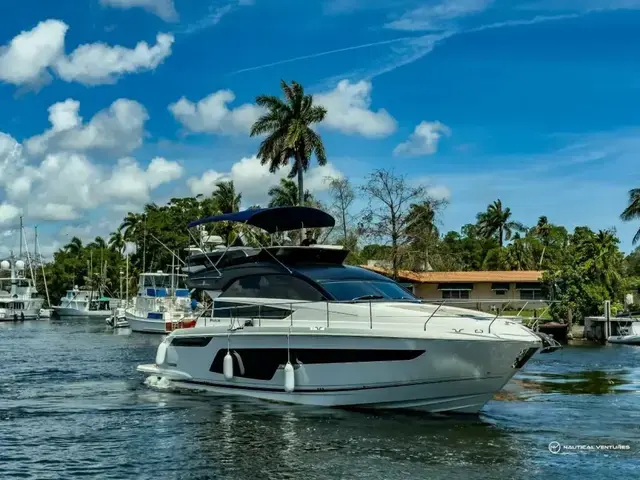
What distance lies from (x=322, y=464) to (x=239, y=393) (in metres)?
5.45

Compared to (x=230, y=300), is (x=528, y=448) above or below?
below

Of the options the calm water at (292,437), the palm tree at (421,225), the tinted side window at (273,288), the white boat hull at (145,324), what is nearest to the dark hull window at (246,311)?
the tinted side window at (273,288)

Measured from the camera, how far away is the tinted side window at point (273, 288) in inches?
636

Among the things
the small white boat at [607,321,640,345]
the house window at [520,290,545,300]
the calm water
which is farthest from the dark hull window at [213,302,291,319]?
the house window at [520,290,545,300]

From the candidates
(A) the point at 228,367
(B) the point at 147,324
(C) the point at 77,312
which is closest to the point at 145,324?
(B) the point at 147,324

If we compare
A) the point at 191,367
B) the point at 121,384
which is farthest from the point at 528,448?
the point at 121,384

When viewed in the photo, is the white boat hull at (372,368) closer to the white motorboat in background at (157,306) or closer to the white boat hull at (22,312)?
the white motorboat in background at (157,306)

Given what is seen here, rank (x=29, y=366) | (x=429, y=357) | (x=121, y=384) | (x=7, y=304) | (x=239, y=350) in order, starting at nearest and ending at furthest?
(x=429, y=357)
(x=239, y=350)
(x=121, y=384)
(x=29, y=366)
(x=7, y=304)

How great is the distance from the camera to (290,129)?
1923 inches

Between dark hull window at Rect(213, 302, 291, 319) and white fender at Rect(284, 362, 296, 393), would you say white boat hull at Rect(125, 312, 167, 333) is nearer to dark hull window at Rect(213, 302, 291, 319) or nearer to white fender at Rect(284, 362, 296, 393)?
dark hull window at Rect(213, 302, 291, 319)

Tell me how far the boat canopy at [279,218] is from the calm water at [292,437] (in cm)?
446

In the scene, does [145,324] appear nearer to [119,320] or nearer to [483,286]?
[119,320]

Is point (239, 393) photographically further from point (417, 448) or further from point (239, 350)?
point (417, 448)

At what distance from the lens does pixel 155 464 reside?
11.7 m
